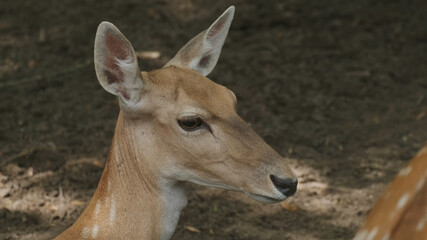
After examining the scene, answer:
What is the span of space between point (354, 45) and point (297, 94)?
4.23 ft

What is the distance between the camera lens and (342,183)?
5.30 m

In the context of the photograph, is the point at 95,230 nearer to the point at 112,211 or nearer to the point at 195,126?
the point at 112,211

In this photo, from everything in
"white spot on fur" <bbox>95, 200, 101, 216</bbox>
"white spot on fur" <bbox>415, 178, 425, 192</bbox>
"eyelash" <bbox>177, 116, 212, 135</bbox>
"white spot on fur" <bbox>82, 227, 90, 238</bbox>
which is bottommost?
"white spot on fur" <bbox>82, 227, 90, 238</bbox>

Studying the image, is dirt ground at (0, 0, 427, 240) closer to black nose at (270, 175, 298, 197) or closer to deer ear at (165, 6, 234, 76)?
deer ear at (165, 6, 234, 76)

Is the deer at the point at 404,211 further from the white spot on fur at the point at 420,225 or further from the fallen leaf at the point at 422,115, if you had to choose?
the fallen leaf at the point at 422,115

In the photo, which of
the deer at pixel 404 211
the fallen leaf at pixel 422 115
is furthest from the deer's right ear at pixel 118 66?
the fallen leaf at pixel 422 115

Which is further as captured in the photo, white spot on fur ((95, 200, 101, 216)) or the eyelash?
white spot on fur ((95, 200, 101, 216))

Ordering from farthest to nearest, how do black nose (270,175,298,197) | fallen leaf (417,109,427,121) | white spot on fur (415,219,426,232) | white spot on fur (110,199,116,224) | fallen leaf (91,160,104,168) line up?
fallen leaf (417,109,427,121) → fallen leaf (91,160,104,168) → white spot on fur (110,199,116,224) → black nose (270,175,298,197) → white spot on fur (415,219,426,232)

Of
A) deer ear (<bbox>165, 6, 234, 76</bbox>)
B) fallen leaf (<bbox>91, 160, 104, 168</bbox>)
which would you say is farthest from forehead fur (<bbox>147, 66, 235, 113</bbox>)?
fallen leaf (<bbox>91, 160, 104, 168</bbox>)

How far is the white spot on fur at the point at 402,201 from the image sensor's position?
2736 mm

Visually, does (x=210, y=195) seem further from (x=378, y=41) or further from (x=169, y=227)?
(x=378, y=41)

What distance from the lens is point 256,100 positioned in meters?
6.30

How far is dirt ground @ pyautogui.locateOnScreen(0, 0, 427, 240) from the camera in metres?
4.87

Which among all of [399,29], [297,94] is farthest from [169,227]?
[399,29]
